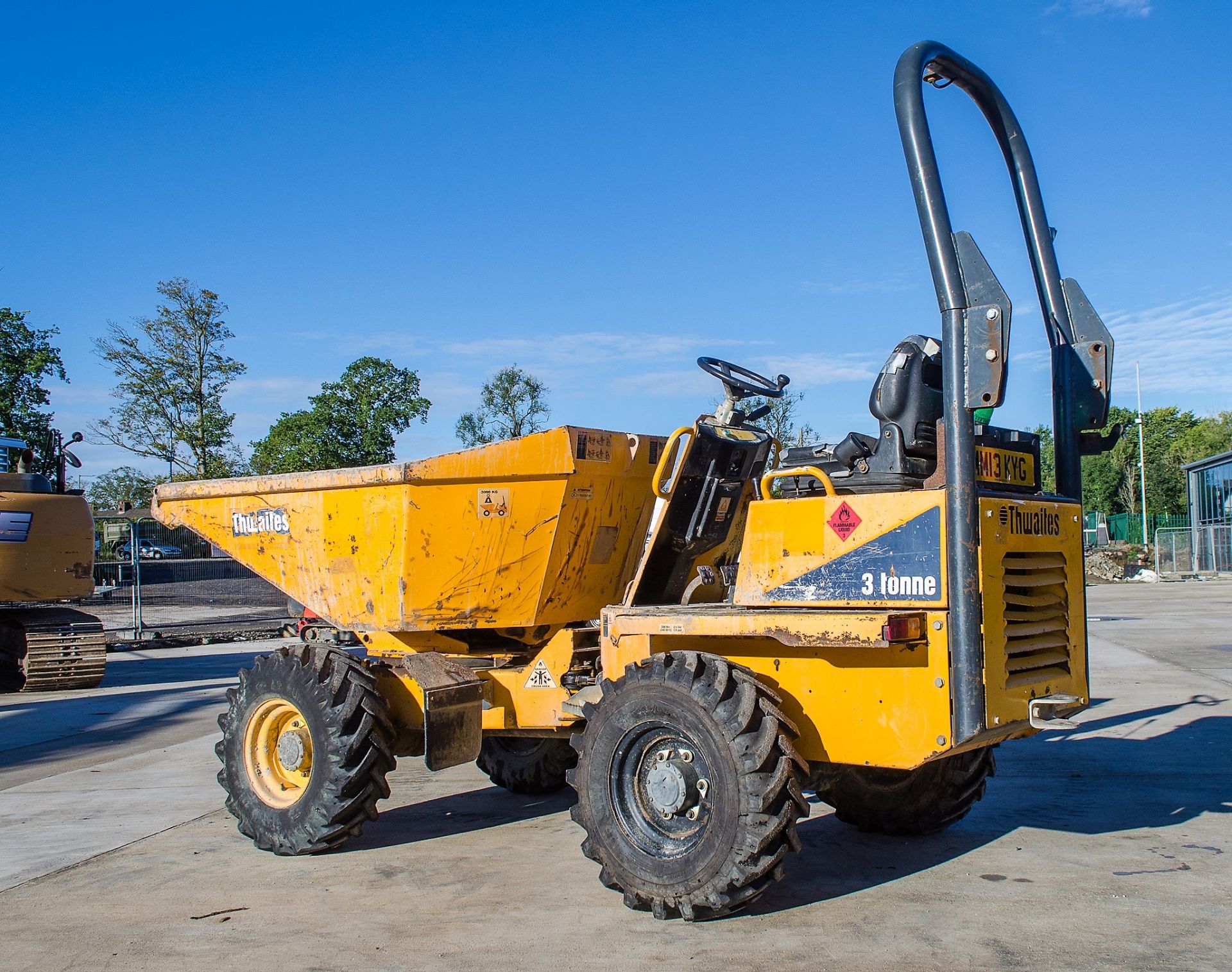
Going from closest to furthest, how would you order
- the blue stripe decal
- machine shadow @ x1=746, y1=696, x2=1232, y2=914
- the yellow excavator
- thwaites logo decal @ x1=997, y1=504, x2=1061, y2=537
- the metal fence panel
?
the blue stripe decal → thwaites logo decal @ x1=997, y1=504, x2=1061, y2=537 → machine shadow @ x1=746, y1=696, x2=1232, y2=914 → the yellow excavator → the metal fence panel

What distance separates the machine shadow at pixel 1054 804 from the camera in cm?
538

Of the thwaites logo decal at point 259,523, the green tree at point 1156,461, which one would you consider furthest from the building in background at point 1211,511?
the thwaites logo decal at point 259,523

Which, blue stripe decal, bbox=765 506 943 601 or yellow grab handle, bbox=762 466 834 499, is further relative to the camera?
yellow grab handle, bbox=762 466 834 499

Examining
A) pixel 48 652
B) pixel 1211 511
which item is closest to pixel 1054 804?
pixel 48 652

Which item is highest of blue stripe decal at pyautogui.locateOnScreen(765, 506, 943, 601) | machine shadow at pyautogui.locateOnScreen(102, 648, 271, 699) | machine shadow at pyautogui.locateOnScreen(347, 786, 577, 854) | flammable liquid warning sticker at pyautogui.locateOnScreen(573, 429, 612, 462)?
flammable liquid warning sticker at pyautogui.locateOnScreen(573, 429, 612, 462)

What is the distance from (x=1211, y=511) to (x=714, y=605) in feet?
161

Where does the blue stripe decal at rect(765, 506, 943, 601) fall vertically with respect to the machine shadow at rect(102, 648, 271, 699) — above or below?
above

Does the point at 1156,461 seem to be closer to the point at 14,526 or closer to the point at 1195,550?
the point at 1195,550

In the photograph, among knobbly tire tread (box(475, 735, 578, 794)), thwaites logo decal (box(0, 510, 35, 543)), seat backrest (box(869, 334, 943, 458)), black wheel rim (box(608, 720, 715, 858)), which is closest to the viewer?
black wheel rim (box(608, 720, 715, 858))

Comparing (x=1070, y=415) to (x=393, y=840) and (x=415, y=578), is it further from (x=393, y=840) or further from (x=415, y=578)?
(x=393, y=840)

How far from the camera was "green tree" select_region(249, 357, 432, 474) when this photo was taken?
121 feet

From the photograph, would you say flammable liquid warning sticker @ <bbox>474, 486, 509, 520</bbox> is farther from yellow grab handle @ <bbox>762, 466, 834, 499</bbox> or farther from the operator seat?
the operator seat

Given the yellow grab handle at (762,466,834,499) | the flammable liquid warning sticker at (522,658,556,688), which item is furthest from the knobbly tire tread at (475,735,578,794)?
the yellow grab handle at (762,466,834,499)

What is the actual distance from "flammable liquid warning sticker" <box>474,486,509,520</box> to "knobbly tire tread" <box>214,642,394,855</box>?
1103mm
